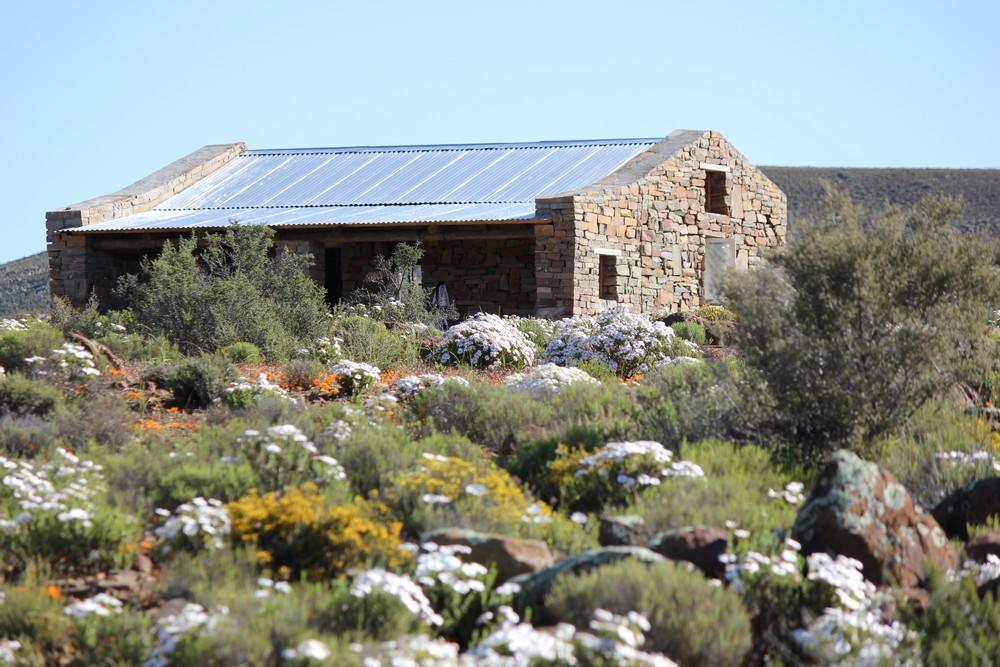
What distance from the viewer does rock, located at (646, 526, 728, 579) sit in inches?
239

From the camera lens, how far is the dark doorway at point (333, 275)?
23.4 m

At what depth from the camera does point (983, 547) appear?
21.7 ft

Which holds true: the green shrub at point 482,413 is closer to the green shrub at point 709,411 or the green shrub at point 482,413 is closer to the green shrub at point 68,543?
the green shrub at point 709,411

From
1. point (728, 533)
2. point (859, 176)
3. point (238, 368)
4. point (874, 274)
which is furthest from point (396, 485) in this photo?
point (859, 176)

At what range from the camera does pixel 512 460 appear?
27.1ft

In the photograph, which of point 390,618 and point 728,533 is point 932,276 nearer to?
point 728,533

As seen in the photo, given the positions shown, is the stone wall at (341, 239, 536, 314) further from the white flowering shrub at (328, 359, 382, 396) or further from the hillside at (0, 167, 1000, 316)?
the hillside at (0, 167, 1000, 316)

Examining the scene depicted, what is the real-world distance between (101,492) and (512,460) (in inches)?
103

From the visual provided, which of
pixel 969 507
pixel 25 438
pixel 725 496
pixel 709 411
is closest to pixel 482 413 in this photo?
pixel 709 411

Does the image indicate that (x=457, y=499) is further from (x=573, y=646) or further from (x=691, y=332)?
(x=691, y=332)

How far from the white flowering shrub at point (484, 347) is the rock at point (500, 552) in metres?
7.12

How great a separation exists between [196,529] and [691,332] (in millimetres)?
10083

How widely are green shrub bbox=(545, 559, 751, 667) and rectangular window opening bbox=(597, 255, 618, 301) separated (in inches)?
585

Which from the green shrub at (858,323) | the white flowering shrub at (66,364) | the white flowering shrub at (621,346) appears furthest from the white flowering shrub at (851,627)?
the white flowering shrub at (621,346)
